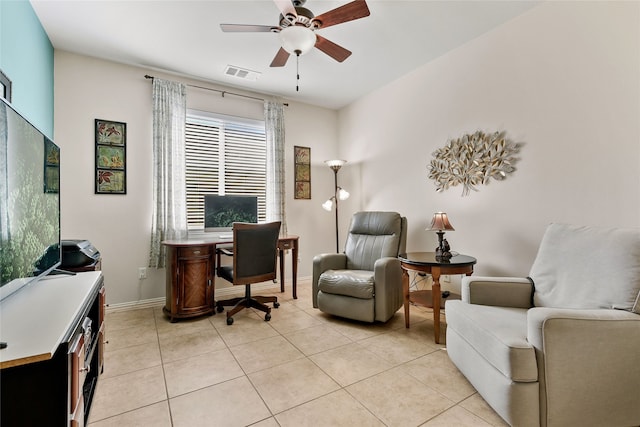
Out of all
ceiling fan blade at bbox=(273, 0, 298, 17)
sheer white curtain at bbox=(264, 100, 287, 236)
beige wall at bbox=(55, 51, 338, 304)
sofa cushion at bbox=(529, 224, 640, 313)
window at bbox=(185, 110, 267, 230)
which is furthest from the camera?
sheer white curtain at bbox=(264, 100, 287, 236)

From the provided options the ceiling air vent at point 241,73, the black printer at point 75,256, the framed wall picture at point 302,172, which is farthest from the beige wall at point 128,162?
the framed wall picture at point 302,172

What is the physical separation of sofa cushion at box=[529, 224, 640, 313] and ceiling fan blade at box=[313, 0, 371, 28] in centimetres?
190

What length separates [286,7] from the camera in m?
1.96

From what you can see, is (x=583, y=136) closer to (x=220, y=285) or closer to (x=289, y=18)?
(x=289, y=18)

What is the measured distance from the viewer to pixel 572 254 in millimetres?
1796

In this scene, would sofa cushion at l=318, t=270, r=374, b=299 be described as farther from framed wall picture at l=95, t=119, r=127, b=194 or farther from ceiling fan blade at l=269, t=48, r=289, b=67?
framed wall picture at l=95, t=119, r=127, b=194

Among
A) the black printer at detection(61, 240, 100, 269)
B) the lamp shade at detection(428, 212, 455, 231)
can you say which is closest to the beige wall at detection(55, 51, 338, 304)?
the black printer at detection(61, 240, 100, 269)

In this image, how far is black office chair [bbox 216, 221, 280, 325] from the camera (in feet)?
9.22

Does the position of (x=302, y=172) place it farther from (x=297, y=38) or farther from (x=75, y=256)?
(x=75, y=256)

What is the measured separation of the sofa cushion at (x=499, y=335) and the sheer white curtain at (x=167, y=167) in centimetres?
292

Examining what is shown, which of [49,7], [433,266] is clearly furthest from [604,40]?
[49,7]

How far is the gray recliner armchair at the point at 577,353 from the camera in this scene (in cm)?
134

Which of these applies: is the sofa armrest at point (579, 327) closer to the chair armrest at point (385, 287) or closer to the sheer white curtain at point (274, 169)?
the chair armrest at point (385, 287)

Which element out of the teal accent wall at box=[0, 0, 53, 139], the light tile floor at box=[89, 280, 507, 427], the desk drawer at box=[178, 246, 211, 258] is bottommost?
the light tile floor at box=[89, 280, 507, 427]
